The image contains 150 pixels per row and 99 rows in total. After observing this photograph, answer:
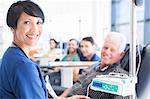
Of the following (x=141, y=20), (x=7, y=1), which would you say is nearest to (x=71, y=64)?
(x=7, y=1)

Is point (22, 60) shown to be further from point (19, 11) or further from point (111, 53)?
point (111, 53)

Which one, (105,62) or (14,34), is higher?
(14,34)

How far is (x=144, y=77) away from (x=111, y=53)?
12.2 inches

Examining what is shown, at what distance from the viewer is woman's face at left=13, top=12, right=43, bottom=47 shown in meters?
1.09

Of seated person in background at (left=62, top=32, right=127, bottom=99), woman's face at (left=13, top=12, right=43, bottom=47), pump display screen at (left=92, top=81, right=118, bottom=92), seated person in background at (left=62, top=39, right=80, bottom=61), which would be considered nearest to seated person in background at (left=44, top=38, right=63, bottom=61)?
seated person in background at (left=62, top=39, right=80, bottom=61)

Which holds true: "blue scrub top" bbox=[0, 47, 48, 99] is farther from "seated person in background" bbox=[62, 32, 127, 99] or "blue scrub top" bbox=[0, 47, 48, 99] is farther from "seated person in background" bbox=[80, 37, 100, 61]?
"seated person in background" bbox=[80, 37, 100, 61]

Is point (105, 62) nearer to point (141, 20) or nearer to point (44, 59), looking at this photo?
point (44, 59)

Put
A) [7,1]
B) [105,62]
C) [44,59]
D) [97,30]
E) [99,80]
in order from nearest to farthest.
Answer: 1. [99,80]
2. [7,1]
3. [105,62]
4. [44,59]
5. [97,30]

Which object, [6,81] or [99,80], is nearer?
[6,81]

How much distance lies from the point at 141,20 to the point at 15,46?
16.5 ft

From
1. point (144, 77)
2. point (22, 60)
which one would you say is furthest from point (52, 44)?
point (22, 60)

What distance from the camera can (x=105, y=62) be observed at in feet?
6.56

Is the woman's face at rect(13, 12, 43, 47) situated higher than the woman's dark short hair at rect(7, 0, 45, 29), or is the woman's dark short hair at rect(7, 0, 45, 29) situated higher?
the woman's dark short hair at rect(7, 0, 45, 29)

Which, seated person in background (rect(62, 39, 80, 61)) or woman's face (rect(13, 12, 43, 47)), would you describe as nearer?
woman's face (rect(13, 12, 43, 47))
